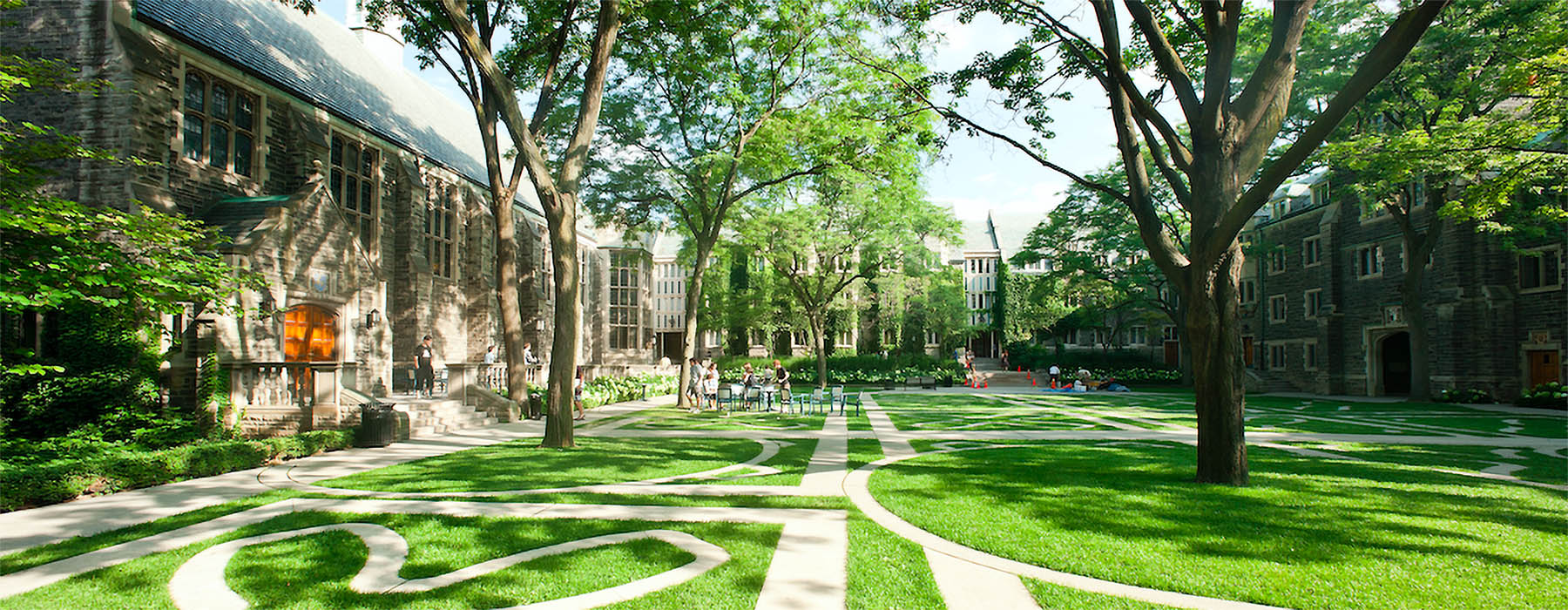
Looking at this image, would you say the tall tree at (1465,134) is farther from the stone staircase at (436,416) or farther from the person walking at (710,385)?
the stone staircase at (436,416)

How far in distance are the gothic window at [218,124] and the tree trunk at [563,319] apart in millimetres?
8616

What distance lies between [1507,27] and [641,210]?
25496 millimetres

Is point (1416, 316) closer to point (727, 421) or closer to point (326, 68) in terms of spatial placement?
point (727, 421)

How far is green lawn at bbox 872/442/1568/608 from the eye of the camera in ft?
15.9

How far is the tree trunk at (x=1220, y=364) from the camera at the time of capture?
850 cm

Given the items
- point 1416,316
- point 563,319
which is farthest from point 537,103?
point 1416,316

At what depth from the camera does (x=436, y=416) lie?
53.0 ft

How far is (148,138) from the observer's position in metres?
13.1

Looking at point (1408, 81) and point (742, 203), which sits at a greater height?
point (1408, 81)

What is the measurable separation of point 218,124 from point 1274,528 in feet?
65.8

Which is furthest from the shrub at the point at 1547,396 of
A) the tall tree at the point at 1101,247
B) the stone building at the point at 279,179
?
the stone building at the point at 279,179

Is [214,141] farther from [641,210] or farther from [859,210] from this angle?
[859,210]

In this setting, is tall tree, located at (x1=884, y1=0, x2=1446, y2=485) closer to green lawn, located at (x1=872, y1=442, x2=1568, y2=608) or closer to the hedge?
green lawn, located at (x1=872, y1=442, x2=1568, y2=608)

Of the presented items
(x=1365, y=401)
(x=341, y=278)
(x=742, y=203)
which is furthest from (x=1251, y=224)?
Answer: (x=341, y=278)
